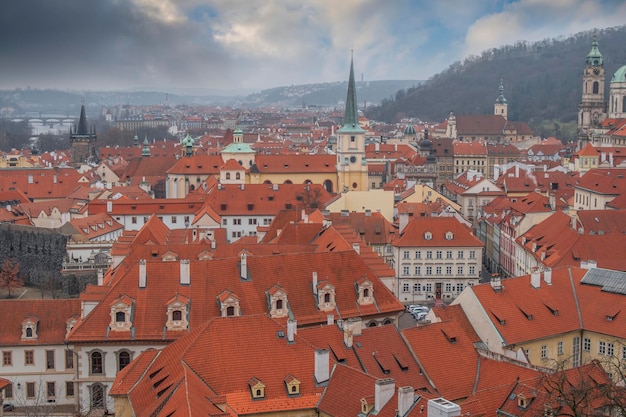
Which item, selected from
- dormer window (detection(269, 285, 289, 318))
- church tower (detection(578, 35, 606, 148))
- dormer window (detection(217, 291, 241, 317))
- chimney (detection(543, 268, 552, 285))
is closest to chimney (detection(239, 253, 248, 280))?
dormer window (detection(269, 285, 289, 318))

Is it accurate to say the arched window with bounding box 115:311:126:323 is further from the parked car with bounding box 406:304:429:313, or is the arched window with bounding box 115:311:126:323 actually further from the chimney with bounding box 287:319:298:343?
the parked car with bounding box 406:304:429:313

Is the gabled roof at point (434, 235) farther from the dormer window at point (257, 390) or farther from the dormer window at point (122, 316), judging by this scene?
the dormer window at point (257, 390)

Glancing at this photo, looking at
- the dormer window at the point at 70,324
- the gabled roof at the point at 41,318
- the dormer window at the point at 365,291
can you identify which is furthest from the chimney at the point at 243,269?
the gabled roof at the point at 41,318

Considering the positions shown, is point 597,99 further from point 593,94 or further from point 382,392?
point 382,392

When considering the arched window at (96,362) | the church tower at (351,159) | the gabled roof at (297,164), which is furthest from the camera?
the gabled roof at (297,164)

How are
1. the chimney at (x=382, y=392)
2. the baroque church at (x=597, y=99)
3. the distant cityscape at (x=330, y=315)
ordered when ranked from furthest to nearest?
1. the baroque church at (x=597, y=99)
2. the distant cityscape at (x=330, y=315)
3. the chimney at (x=382, y=392)

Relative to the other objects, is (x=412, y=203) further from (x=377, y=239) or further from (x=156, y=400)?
(x=156, y=400)
